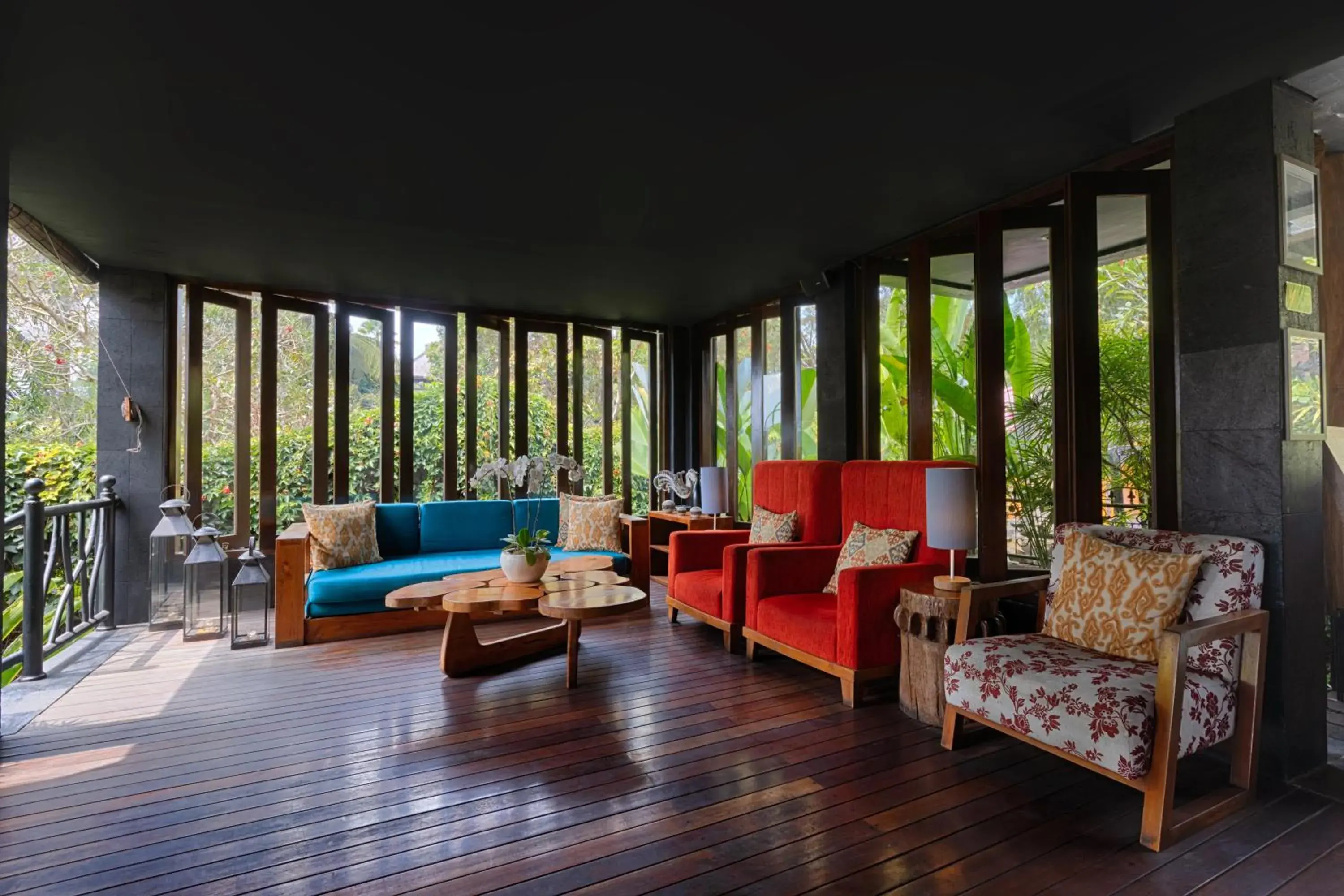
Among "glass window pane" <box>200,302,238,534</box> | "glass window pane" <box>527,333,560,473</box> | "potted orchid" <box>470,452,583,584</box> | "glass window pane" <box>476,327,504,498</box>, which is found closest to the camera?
"potted orchid" <box>470,452,583,584</box>

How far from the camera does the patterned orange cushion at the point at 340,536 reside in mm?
4504

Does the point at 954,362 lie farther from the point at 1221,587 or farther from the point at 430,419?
the point at 430,419

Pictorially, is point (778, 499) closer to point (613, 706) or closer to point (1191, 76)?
point (613, 706)

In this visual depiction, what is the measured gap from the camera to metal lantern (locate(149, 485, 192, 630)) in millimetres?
4008

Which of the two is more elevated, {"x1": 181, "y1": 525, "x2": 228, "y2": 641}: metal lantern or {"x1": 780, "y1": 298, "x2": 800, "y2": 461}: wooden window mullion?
{"x1": 780, "y1": 298, "x2": 800, "y2": 461}: wooden window mullion

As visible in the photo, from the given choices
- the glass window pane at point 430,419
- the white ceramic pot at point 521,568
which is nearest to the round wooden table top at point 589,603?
the white ceramic pot at point 521,568

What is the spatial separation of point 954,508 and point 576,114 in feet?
7.69

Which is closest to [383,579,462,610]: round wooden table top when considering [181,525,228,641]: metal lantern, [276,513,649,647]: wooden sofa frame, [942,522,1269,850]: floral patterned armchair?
[276,513,649,647]: wooden sofa frame

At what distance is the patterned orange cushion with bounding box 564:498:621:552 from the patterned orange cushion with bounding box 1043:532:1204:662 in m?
3.38

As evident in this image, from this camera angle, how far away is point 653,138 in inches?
111

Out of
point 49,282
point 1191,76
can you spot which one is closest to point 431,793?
point 1191,76

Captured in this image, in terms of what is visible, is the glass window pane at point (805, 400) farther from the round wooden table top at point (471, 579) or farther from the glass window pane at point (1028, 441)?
the round wooden table top at point (471, 579)

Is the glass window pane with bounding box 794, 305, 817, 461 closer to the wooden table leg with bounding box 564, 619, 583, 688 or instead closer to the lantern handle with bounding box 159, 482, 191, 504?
the wooden table leg with bounding box 564, 619, 583, 688

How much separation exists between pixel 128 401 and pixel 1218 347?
6.14 metres
